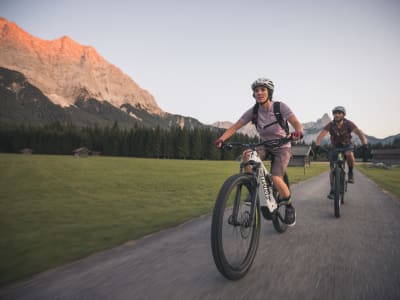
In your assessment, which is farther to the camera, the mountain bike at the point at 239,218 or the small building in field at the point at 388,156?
the small building in field at the point at 388,156

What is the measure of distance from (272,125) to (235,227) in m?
2.04

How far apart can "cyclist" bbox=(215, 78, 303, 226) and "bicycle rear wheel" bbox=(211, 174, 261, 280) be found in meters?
1.09

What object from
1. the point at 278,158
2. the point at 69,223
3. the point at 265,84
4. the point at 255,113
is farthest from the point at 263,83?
the point at 69,223

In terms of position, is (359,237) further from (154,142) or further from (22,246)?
(154,142)

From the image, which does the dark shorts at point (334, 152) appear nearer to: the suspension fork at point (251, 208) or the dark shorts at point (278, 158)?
the dark shorts at point (278, 158)

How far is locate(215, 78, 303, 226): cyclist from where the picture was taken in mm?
4074

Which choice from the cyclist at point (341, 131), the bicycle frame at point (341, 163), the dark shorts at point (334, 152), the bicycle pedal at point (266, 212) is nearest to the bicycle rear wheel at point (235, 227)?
the bicycle pedal at point (266, 212)

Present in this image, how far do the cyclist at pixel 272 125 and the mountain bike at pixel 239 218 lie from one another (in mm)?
418

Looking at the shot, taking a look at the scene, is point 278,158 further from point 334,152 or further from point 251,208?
point 334,152

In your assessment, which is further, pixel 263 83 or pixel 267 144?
pixel 263 83

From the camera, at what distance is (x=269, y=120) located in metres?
4.21

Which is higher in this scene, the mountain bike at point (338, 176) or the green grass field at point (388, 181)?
the mountain bike at point (338, 176)

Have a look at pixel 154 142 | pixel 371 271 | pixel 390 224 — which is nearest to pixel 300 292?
pixel 371 271

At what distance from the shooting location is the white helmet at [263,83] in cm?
407
